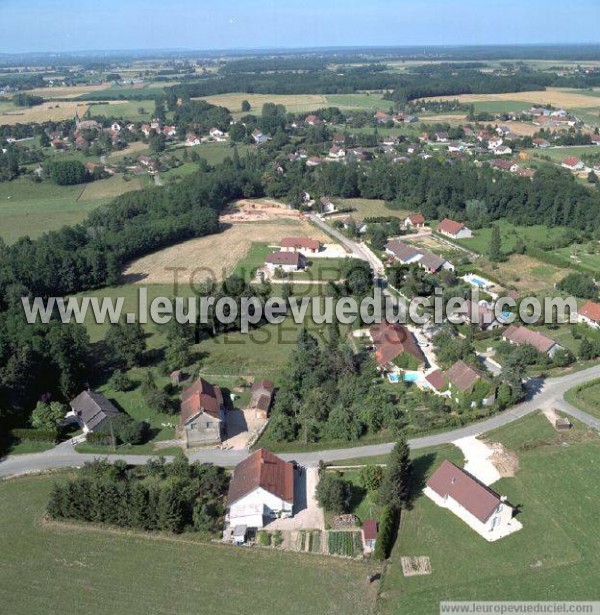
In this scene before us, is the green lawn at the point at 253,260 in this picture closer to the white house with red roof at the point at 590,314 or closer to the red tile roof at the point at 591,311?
the white house with red roof at the point at 590,314

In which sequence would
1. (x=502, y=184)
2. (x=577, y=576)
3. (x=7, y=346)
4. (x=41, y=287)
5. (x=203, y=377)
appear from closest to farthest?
1. (x=577, y=576)
2. (x=7, y=346)
3. (x=203, y=377)
4. (x=41, y=287)
5. (x=502, y=184)

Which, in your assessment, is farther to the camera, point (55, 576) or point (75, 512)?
point (75, 512)

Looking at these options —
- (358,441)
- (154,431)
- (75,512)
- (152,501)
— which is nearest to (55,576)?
(75,512)

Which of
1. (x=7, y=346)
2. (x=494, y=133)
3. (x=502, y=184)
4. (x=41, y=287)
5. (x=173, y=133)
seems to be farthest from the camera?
(x=173, y=133)

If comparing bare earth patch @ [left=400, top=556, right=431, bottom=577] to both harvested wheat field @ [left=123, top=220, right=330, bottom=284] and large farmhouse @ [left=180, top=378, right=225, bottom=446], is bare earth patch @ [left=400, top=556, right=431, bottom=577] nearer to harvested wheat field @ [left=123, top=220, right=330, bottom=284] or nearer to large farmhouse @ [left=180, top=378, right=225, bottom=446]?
large farmhouse @ [left=180, top=378, right=225, bottom=446]

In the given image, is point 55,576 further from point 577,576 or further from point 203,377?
point 577,576

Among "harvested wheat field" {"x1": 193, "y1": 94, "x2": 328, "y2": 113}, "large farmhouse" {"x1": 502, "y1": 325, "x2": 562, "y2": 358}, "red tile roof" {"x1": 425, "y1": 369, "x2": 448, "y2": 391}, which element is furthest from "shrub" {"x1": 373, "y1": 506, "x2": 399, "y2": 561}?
"harvested wheat field" {"x1": 193, "y1": 94, "x2": 328, "y2": 113}

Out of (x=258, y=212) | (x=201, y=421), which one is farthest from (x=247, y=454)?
(x=258, y=212)
